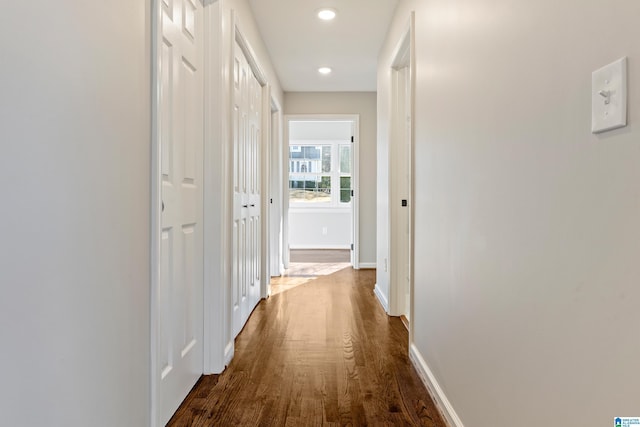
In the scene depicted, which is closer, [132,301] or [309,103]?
[132,301]

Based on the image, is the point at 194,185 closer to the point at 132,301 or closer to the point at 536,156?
the point at 132,301

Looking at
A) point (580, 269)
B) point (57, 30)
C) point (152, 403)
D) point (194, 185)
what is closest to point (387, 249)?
point (194, 185)

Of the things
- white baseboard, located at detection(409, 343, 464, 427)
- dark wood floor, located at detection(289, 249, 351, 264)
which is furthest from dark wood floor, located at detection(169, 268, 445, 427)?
dark wood floor, located at detection(289, 249, 351, 264)

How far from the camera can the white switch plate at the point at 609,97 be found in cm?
72

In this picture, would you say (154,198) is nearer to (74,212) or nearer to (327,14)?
(74,212)

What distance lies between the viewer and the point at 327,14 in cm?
320

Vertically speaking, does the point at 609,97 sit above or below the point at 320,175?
below

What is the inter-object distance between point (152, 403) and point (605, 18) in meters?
1.62

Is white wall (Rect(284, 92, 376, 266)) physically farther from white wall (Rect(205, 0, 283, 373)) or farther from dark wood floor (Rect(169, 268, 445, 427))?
white wall (Rect(205, 0, 283, 373))

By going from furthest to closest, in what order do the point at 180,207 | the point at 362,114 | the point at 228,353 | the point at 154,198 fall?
the point at 362,114
the point at 228,353
the point at 180,207
the point at 154,198

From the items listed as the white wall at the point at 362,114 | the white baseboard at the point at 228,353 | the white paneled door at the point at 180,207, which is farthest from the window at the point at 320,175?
the white paneled door at the point at 180,207

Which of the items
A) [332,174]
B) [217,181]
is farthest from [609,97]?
[332,174]

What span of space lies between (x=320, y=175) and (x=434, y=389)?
21.6 ft

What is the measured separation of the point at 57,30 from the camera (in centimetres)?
88
